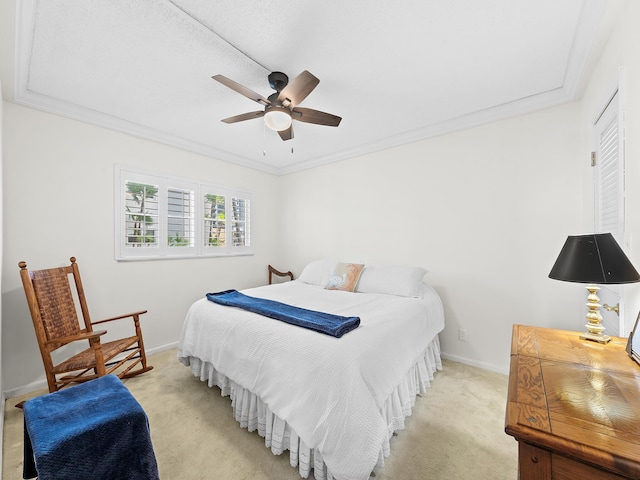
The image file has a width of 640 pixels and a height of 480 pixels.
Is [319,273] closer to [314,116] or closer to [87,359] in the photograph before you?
[314,116]

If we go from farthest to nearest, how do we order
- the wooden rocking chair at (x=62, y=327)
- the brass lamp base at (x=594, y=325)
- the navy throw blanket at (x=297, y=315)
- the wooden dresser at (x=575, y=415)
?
the wooden rocking chair at (x=62, y=327) → the navy throw blanket at (x=297, y=315) → the brass lamp base at (x=594, y=325) → the wooden dresser at (x=575, y=415)

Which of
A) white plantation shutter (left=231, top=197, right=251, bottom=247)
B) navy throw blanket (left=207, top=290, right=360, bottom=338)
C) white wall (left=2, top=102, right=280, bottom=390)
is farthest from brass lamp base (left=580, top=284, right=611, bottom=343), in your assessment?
white plantation shutter (left=231, top=197, right=251, bottom=247)

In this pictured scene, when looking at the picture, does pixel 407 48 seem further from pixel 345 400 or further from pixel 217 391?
pixel 217 391

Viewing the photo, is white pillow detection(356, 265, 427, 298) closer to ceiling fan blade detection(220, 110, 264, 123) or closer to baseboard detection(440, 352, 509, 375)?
baseboard detection(440, 352, 509, 375)

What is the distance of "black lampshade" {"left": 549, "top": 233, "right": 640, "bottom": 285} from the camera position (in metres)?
1.19

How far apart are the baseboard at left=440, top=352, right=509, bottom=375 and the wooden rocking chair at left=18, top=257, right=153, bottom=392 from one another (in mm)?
3071

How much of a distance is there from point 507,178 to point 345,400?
254 cm

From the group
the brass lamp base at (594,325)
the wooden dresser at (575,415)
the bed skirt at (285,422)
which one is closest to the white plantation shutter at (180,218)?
the bed skirt at (285,422)

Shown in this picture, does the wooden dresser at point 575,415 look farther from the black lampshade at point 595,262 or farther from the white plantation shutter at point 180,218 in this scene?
the white plantation shutter at point 180,218

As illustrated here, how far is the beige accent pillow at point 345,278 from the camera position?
3.10 meters

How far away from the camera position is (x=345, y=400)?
1402 mm

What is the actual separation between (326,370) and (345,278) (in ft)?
5.64

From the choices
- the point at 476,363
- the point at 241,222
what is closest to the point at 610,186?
the point at 476,363

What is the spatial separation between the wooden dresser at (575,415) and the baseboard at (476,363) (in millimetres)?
1714
